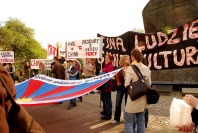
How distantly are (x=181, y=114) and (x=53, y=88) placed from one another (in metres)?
4.71

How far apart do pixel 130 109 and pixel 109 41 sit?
471cm

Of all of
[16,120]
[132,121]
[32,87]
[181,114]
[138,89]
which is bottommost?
[132,121]

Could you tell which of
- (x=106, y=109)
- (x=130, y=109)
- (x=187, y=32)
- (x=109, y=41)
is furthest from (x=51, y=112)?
(x=187, y=32)

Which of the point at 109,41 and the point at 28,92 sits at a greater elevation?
the point at 109,41

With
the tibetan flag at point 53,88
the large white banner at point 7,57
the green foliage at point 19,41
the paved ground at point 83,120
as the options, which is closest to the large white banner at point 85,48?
the tibetan flag at point 53,88

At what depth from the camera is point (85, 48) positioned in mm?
8562

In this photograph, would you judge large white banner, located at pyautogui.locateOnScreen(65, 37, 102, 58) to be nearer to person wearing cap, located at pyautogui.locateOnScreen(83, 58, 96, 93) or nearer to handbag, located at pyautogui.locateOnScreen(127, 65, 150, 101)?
person wearing cap, located at pyautogui.locateOnScreen(83, 58, 96, 93)

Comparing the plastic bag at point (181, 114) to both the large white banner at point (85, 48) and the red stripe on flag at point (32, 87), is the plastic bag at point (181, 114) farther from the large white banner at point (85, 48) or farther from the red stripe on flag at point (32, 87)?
the large white banner at point (85, 48)

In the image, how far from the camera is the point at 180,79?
45.2 ft

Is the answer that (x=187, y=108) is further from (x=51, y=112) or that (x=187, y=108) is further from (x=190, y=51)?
(x=51, y=112)

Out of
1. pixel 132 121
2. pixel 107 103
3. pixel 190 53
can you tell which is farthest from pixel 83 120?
pixel 190 53

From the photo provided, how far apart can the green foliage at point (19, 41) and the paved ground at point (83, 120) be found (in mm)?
31807

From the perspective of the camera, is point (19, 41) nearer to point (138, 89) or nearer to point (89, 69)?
point (89, 69)

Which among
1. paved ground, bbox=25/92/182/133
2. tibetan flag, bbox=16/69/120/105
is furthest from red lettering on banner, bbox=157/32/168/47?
paved ground, bbox=25/92/182/133
